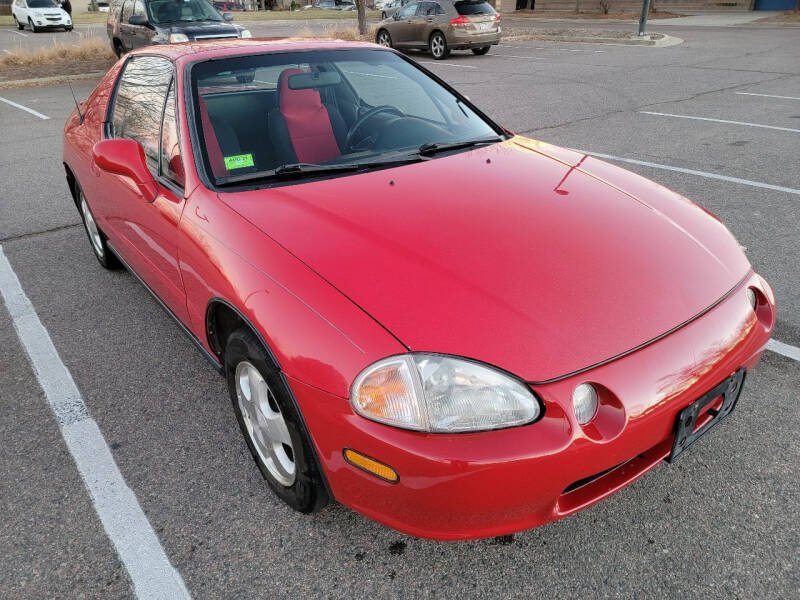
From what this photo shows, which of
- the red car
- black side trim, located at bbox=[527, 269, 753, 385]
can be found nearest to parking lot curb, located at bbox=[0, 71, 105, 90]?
the red car

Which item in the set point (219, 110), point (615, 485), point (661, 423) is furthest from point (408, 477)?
point (219, 110)

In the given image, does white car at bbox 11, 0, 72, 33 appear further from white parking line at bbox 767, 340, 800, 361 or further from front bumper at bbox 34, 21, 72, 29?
white parking line at bbox 767, 340, 800, 361

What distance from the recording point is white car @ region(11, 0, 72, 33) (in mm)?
26984

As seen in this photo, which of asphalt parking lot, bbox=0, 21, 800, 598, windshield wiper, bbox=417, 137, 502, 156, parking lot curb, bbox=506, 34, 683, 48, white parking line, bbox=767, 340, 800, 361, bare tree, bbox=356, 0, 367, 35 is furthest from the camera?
bare tree, bbox=356, 0, 367, 35

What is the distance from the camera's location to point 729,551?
6.21 feet

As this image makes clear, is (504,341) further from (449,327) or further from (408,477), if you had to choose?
(408,477)

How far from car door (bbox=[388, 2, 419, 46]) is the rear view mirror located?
14188mm

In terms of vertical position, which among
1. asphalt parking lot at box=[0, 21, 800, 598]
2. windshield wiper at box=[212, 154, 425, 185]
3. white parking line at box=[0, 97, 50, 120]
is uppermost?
windshield wiper at box=[212, 154, 425, 185]

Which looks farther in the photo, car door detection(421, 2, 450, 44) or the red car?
car door detection(421, 2, 450, 44)

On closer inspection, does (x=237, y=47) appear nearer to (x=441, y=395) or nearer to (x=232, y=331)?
(x=232, y=331)

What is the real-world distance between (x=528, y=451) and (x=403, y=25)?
54.3 feet

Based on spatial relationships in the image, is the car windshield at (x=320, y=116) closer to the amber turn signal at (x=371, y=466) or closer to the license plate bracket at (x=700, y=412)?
the amber turn signal at (x=371, y=466)

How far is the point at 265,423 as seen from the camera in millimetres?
2061

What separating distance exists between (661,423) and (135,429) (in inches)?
80.4
